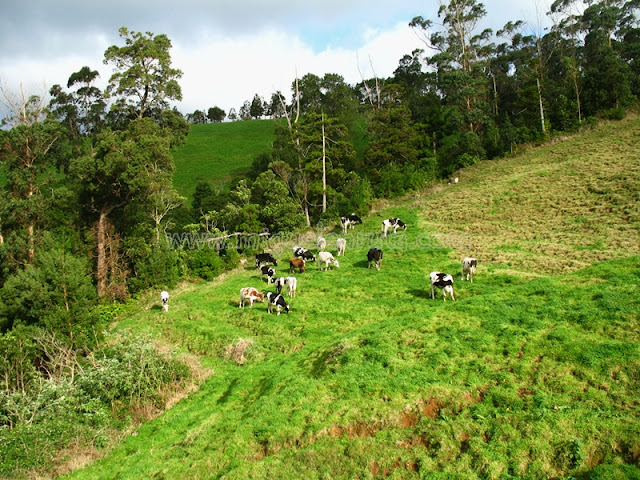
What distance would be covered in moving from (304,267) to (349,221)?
8634 mm

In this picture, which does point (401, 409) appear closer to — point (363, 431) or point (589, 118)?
point (363, 431)

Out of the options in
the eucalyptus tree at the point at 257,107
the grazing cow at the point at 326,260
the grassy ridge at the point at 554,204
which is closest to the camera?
the grassy ridge at the point at 554,204

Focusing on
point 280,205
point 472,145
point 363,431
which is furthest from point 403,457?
point 472,145

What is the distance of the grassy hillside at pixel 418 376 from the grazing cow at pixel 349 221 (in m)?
9.30

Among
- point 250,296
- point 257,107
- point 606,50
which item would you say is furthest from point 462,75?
point 257,107

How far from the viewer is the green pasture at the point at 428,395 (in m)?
8.55

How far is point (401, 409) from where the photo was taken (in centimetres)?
1012

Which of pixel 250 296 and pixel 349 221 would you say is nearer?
pixel 250 296

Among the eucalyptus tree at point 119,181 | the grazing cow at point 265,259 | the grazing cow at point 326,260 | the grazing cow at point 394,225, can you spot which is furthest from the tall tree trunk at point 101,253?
the grazing cow at point 394,225

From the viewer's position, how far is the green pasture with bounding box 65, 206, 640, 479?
28.0 ft

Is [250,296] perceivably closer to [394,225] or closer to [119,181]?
[394,225]

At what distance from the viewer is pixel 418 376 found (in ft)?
36.8

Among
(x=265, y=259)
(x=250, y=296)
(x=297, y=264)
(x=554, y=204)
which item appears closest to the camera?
(x=250, y=296)

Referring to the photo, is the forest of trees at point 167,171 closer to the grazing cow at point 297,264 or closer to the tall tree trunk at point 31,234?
the tall tree trunk at point 31,234
